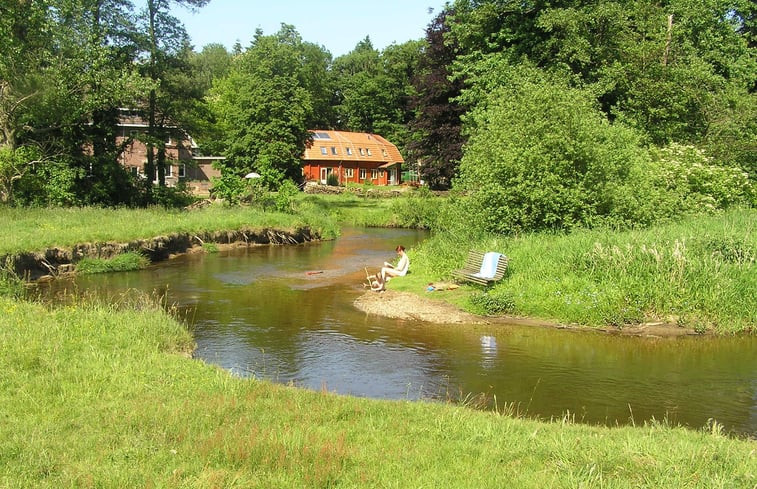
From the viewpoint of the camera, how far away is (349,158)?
262ft

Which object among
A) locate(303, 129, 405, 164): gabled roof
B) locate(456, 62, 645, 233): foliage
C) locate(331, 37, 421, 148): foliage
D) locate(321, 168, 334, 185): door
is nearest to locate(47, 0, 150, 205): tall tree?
locate(456, 62, 645, 233): foliage

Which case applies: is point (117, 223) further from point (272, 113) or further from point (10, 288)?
point (272, 113)

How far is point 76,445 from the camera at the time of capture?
7.14 m

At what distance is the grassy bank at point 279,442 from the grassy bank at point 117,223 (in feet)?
50.4

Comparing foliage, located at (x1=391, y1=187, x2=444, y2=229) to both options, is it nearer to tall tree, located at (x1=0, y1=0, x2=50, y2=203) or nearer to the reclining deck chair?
tall tree, located at (x1=0, y1=0, x2=50, y2=203)

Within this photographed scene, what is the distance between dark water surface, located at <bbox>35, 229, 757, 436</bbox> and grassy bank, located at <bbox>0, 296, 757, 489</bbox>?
2.16 metres

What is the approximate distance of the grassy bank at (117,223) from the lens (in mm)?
24788

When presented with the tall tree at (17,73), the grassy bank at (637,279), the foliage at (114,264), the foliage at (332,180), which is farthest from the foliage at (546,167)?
the foliage at (332,180)

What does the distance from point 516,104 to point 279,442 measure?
62.8 ft

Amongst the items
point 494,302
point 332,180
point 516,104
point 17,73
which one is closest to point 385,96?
point 332,180

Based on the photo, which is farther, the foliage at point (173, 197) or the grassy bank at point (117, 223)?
the foliage at point (173, 197)

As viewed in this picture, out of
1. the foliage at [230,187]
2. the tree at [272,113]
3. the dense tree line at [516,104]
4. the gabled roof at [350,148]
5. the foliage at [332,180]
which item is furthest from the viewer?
the gabled roof at [350,148]

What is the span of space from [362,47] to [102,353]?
116 metres

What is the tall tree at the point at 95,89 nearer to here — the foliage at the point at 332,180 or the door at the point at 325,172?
the foliage at the point at 332,180
